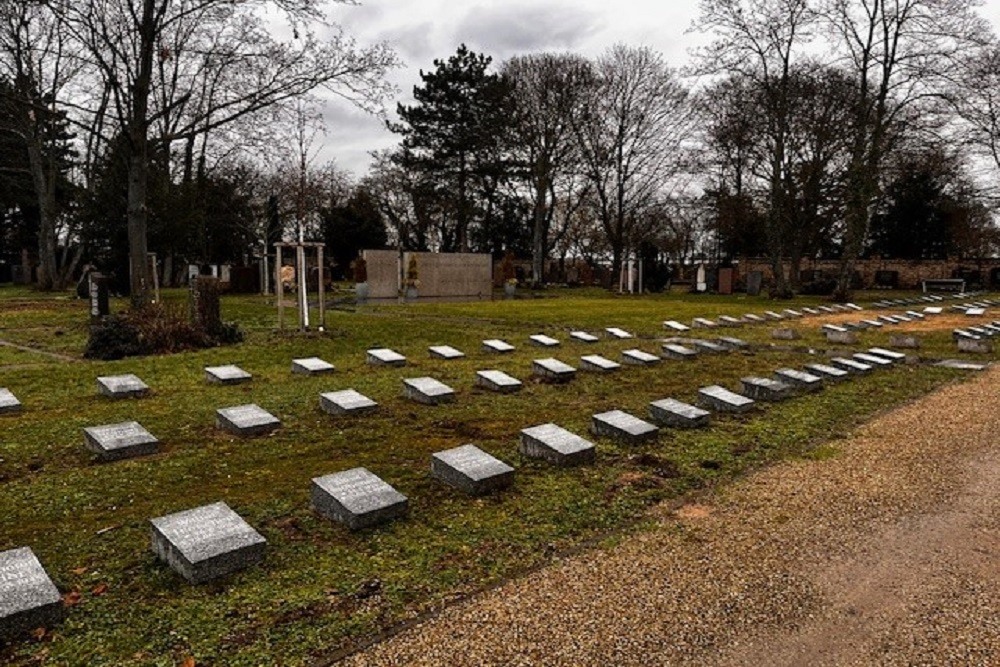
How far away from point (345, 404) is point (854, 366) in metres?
6.56

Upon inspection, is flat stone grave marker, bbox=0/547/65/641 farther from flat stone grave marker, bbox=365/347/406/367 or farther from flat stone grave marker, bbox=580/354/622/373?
flat stone grave marker, bbox=580/354/622/373

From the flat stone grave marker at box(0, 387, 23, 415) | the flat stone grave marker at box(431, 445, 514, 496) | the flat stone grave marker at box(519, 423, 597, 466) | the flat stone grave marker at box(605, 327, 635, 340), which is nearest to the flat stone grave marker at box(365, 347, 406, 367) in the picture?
the flat stone grave marker at box(0, 387, 23, 415)

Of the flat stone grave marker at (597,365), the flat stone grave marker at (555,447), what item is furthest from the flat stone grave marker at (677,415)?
the flat stone grave marker at (597,365)

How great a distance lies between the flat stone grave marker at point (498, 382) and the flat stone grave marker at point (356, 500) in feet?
11.0

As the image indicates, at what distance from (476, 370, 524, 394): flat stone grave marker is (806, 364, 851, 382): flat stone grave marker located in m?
3.77

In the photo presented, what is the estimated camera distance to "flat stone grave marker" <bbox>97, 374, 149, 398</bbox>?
20.4 ft

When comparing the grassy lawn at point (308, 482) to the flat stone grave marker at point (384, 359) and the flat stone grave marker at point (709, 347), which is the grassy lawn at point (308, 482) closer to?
the flat stone grave marker at point (384, 359)

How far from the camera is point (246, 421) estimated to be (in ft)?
16.2

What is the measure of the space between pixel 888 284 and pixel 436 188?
25992mm

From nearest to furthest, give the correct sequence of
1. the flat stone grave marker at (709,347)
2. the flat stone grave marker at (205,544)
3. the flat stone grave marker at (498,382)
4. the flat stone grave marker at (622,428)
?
1. the flat stone grave marker at (205,544)
2. the flat stone grave marker at (622,428)
3. the flat stone grave marker at (498,382)
4. the flat stone grave marker at (709,347)

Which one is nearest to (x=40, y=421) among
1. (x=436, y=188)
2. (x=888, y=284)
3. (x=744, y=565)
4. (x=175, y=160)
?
(x=744, y=565)

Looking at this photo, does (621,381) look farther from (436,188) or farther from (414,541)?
(436,188)

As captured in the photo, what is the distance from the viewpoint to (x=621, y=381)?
7.48m

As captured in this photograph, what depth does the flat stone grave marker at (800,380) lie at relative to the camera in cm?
699
